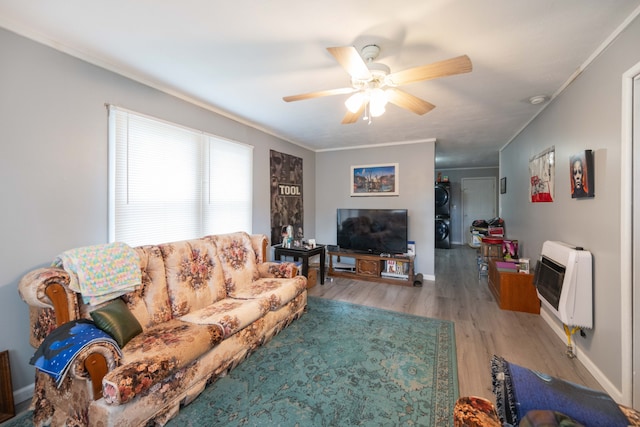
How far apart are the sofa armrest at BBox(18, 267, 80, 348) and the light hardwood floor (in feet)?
8.55

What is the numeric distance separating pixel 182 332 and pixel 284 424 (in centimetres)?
90

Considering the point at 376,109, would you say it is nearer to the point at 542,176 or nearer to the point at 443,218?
the point at 542,176

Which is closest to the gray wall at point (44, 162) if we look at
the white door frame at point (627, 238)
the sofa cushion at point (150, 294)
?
the sofa cushion at point (150, 294)

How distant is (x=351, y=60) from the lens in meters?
1.51

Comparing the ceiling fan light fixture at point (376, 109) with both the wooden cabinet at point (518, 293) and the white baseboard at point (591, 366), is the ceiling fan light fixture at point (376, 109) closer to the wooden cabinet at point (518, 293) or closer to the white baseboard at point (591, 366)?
the white baseboard at point (591, 366)

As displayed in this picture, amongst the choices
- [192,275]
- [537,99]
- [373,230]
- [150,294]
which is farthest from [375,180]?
[150,294]

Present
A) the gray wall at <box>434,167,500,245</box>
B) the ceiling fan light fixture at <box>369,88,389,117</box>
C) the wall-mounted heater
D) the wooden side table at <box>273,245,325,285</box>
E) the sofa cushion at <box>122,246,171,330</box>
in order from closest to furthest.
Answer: the ceiling fan light fixture at <box>369,88,389,117</box> < the sofa cushion at <box>122,246,171,330</box> < the wall-mounted heater < the wooden side table at <box>273,245,325,285</box> < the gray wall at <box>434,167,500,245</box>

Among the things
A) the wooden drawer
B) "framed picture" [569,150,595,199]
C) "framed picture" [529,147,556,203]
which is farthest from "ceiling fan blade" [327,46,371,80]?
the wooden drawer

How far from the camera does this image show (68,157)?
1933 mm

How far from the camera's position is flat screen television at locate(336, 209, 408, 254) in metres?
4.33

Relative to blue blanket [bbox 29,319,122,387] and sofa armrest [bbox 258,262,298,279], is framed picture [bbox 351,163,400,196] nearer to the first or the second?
sofa armrest [bbox 258,262,298,279]

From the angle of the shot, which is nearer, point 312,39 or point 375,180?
point 312,39

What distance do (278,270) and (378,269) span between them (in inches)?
82.9

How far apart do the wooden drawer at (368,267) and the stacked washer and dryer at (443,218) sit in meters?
4.19
